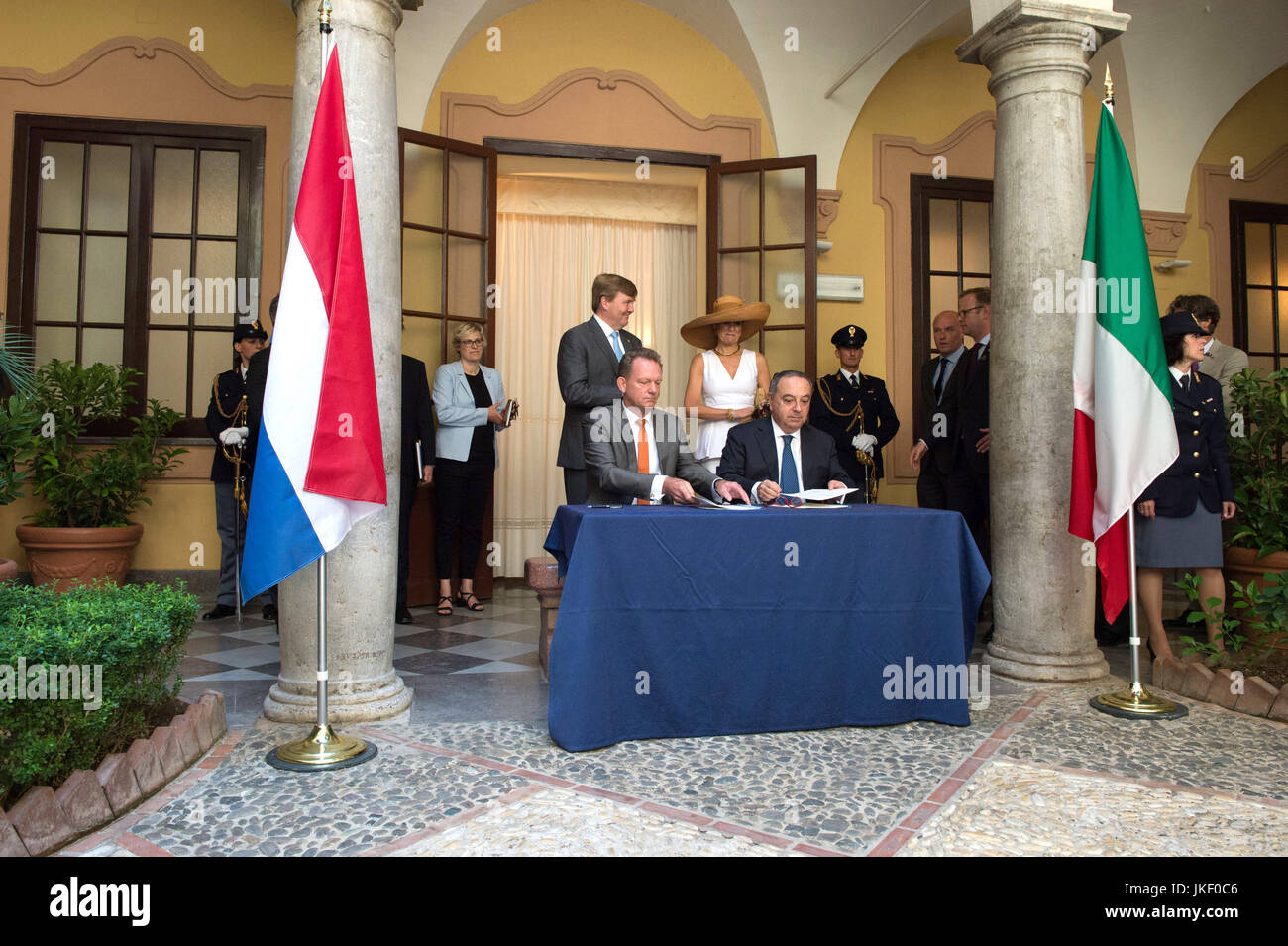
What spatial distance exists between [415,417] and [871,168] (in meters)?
4.17

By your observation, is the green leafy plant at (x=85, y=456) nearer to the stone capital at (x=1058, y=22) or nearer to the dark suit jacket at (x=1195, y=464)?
the stone capital at (x=1058, y=22)

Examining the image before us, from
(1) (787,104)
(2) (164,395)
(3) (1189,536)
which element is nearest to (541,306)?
(1) (787,104)

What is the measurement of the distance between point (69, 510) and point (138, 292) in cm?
163

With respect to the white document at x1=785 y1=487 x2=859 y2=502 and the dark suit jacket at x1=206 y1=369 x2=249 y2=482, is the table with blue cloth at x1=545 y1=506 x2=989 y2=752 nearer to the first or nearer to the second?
the white document at x1=785 y1=487 x2=859 y2=502

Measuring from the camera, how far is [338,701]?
146 inches

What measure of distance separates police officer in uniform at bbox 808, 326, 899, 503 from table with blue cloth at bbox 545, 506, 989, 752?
2.73m

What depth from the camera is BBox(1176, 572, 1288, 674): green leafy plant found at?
398cm

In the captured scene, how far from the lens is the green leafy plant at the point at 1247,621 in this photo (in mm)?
3984

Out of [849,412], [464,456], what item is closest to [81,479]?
[464,456]

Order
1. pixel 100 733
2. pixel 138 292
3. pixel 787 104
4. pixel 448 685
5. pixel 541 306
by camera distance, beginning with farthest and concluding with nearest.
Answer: pixel 541 306
pixel 787 104
pixel 138 292
pixel 448 685
pixel 100 733

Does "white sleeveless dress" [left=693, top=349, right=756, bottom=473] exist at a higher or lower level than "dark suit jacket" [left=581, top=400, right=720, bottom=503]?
higher

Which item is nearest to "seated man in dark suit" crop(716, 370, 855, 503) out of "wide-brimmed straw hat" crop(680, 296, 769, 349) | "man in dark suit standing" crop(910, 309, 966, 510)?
"wide-brimmed straw hat" crop(680, 296, 769, 349)
